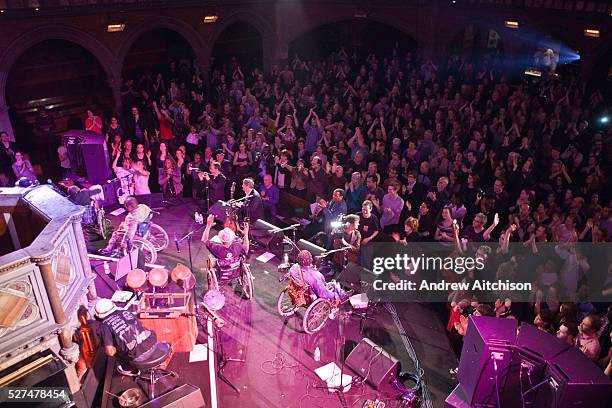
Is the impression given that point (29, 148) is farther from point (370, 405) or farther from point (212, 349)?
point (370, 405)

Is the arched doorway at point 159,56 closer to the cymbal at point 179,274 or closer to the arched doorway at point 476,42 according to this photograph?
the arched doorway at point 476,42

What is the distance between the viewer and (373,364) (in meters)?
6.35

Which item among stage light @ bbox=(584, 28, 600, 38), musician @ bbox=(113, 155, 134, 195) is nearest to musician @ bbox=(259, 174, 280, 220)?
musician @ bbox=(113, 155, 134, 195)

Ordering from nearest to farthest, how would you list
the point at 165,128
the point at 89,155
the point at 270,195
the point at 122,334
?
the point at 122,334 → the point at 270,195 → the point at 89,155 → the point at 165,128

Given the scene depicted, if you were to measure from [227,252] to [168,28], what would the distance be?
10854mm

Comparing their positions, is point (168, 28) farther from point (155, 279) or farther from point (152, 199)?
point (155, 279)

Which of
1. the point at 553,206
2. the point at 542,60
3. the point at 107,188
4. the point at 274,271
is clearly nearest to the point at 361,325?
the point at 274,271

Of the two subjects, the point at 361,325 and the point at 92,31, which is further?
the point at 92,31

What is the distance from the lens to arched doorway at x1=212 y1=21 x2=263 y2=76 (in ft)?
65.2

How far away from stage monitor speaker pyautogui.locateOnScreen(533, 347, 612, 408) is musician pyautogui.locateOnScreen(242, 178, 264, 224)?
514 centimetres

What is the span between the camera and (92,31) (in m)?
13.4

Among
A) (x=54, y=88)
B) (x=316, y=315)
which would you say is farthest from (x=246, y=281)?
(x=54, y=88)

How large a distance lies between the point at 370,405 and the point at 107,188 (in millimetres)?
7675

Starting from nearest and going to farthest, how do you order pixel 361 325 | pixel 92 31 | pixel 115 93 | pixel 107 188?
pixel 361 325 < pixel 107 188 < pixel 92 31 < pixel 115 93
